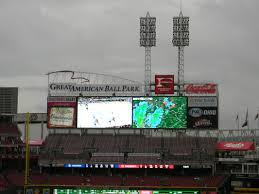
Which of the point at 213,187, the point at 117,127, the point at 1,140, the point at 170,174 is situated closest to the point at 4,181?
the point at 1,140

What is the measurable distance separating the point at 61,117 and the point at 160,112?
12.5m

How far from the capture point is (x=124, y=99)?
2736 inches

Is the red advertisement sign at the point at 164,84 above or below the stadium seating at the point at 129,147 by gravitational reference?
above

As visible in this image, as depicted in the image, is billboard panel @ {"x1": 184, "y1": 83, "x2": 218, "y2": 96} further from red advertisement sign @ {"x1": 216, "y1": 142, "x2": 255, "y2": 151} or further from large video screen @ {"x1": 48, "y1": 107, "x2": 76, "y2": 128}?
large video screen @ {"x1": 48, "y1": 107, "x2": 76, "y2": 128}

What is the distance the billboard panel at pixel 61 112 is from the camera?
7012 centimetres

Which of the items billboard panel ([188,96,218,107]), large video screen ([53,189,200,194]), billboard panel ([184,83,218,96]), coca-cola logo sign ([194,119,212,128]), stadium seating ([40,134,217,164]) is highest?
billboard panel ([184,83,218,96])

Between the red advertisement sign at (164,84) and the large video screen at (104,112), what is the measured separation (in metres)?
3.77

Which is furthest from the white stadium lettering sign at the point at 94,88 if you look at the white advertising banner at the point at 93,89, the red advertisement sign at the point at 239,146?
the red advertisement sign at the point at 239,146

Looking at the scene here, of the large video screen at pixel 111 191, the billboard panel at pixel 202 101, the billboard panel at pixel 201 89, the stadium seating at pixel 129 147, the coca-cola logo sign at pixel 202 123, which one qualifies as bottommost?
the large video screen at pixel 111 191

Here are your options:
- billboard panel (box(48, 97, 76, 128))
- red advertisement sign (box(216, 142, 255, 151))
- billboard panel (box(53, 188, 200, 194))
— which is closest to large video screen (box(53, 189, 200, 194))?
billboard panel (box(53, 188, 200, 194))

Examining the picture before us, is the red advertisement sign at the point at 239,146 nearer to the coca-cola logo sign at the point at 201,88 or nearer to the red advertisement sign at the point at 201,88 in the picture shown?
the red advertisement sign at the point at 201,88

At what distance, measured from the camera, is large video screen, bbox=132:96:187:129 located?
67875 millimetres

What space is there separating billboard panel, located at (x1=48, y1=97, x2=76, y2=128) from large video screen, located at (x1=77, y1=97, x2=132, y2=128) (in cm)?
78

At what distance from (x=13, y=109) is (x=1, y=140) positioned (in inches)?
582
